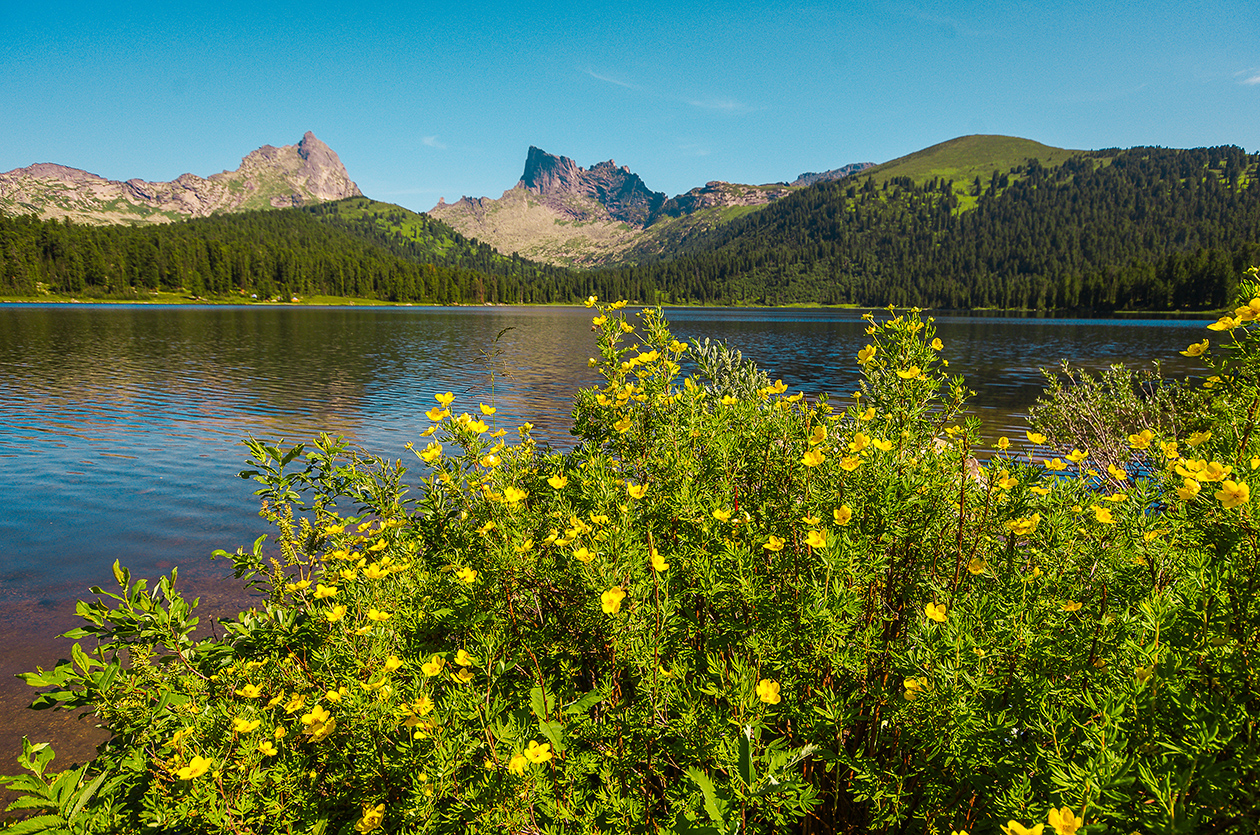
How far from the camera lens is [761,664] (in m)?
2.92

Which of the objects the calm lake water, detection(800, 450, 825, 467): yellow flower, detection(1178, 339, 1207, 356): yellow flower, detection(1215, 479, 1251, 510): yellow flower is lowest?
the calm lake water

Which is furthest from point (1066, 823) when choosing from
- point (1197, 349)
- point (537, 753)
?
point (1197, 349)

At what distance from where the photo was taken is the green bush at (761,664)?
7.16 ft

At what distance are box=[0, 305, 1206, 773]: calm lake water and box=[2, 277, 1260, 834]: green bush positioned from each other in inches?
142

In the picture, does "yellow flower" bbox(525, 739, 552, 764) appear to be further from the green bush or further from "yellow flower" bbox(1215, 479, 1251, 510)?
"yellow flower" bbox(1215, 479, 1251, 510)

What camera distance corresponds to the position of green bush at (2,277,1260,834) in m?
2.18

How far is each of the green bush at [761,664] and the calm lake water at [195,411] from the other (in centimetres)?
361

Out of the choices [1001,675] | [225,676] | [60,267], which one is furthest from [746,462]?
[60,267]

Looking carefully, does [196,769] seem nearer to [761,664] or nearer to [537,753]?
[537,753]

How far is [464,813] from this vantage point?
98.2 inches

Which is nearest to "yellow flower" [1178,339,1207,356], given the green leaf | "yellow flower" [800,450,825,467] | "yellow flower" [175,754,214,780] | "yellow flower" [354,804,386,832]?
"yellow flower" [800,450,825,467]

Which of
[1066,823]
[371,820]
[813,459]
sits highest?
[813,459]

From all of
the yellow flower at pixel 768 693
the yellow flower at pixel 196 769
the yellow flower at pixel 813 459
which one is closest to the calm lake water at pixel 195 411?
the yellow flower at pixel 813 459

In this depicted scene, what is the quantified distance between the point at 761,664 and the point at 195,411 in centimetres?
3353
